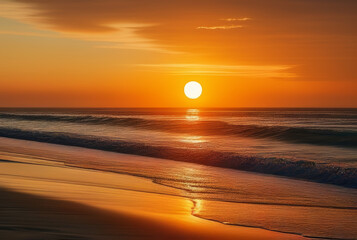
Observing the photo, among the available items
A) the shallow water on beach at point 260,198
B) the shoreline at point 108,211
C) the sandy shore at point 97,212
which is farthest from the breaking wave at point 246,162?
the shoreline at point 108,211

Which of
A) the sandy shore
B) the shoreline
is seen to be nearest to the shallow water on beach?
the sandy shore

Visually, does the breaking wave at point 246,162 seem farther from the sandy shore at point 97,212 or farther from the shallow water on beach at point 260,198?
the sandy shore at point 97,212

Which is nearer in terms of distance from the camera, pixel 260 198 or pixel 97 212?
pixel 97 212

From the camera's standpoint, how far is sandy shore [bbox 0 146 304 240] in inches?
233

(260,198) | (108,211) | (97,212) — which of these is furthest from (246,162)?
(97,212)

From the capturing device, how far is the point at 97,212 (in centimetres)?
716

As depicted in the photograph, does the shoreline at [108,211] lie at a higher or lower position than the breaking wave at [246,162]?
lower

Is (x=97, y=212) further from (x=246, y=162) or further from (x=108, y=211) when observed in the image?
(x=246, y=162)

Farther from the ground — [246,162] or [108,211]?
[246,162]

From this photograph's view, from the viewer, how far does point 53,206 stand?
7285mm

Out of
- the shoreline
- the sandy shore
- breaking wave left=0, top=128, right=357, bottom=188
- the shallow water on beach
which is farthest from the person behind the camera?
breaking wave left=0, top=128, right=357, bottom=188

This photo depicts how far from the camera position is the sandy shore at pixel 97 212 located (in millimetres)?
5910

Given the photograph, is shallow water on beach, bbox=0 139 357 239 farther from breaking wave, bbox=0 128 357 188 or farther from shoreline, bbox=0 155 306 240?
breaking wave, bbox=0 128 357 188

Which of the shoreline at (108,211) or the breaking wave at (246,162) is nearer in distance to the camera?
A: the shoreline at (108,211)
